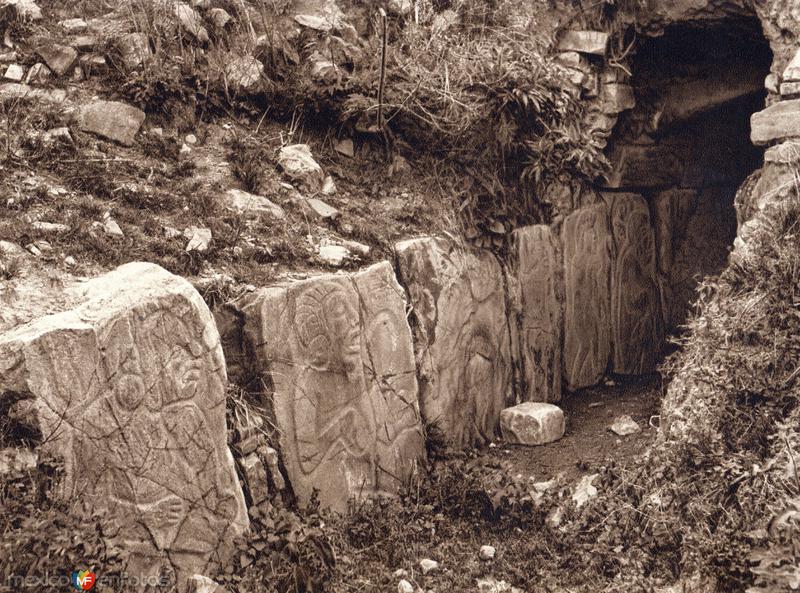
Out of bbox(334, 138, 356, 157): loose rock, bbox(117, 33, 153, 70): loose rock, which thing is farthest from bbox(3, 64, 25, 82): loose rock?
bbox(334, 138, 356, 157): loose rock

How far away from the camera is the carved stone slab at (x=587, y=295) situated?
23.3ft

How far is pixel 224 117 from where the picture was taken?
19.4 feet

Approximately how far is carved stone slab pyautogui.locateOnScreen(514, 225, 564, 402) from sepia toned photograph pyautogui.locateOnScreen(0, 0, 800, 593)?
0.11 ft

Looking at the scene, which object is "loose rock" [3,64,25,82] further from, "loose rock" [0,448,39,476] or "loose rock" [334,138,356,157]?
"loose rock" [0,448,39,476]

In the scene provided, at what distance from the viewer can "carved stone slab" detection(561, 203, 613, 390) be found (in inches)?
280

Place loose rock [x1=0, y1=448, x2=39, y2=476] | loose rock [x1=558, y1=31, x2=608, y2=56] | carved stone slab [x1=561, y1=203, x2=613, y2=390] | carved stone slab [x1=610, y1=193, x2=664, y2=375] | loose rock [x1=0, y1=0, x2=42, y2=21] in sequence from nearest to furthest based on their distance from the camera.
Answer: loose rock [x1=0, y1=448, x2=39, y2=476]
loose rock [x1=0, y1=0, x2=42, y2=21]
loose rock [x1=558, y1=31, x2=608, y2=56]
carved stone slab [x1=561, y1=203, x2=613, y2=390]
carved stone slab [x1=610, y1=193, x2=664, y2=375]

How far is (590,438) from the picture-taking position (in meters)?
6.29

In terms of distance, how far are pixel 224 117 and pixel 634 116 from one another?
3399 millimetres

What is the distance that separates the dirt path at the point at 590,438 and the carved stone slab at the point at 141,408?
2.27 m

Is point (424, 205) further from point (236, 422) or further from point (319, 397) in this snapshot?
point (236, 422)

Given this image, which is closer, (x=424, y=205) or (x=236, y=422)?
(x=236, y=422)

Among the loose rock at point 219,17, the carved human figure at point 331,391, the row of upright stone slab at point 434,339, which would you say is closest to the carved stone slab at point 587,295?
the row of upright stone slab at point 434,339

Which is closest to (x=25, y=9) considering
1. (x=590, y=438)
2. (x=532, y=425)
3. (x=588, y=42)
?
(x=588, y=42)

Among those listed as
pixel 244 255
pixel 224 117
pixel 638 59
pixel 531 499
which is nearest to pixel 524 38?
pixel 638 59
